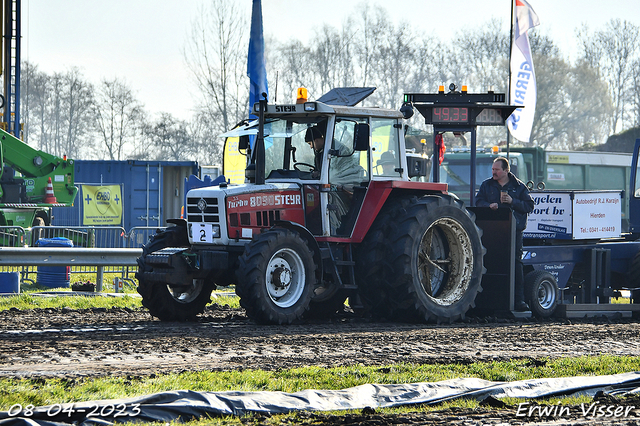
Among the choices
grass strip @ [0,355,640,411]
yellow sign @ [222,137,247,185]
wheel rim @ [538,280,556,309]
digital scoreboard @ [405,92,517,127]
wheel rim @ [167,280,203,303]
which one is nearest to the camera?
grass strip @ [0,355,640,411]

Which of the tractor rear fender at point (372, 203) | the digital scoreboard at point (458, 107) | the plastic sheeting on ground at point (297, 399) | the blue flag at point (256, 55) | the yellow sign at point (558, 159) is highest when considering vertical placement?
the blue flag at point (256, 55)

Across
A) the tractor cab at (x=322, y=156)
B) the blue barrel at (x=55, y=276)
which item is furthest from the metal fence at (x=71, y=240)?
the tractor cab at (x=322, y=156)

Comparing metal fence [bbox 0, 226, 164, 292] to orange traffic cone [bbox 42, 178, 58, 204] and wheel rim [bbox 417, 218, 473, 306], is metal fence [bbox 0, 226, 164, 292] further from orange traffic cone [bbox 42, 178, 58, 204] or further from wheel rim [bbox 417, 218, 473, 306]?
wheel rim [bbox 417, 218, 473, 306]

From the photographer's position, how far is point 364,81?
5109 centimetres

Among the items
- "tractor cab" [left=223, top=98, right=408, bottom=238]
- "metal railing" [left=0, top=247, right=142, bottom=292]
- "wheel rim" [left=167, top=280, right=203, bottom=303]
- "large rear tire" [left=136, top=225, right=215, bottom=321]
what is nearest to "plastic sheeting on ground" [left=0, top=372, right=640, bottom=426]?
"large rear tire" [left=136, top=225, right=215, bottom=321]

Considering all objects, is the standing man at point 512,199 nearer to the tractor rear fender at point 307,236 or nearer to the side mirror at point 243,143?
the tractor rear fender at point 307,236

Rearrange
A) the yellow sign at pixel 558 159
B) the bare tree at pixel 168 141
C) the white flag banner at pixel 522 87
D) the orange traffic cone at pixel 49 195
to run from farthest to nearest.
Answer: the bare tree at pixel 168 141
the yellow sign at pixel 558 159
the orange traffic cone at pixel 49 195
the white flag banner at pixel 522 87

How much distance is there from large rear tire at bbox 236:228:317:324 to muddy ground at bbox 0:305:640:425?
0.20 metres

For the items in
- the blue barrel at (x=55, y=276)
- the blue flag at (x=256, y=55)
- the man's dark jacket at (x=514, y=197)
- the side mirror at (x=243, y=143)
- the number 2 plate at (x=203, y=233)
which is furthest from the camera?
the blue flag at (x=256, y=55)

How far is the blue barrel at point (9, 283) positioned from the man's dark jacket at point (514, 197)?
692 cm

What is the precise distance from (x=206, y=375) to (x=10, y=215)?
52.2ft

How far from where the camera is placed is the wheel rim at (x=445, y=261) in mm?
9969

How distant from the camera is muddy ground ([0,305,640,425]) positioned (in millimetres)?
5527

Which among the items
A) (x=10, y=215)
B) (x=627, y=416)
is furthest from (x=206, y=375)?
(x=10, y=215)
